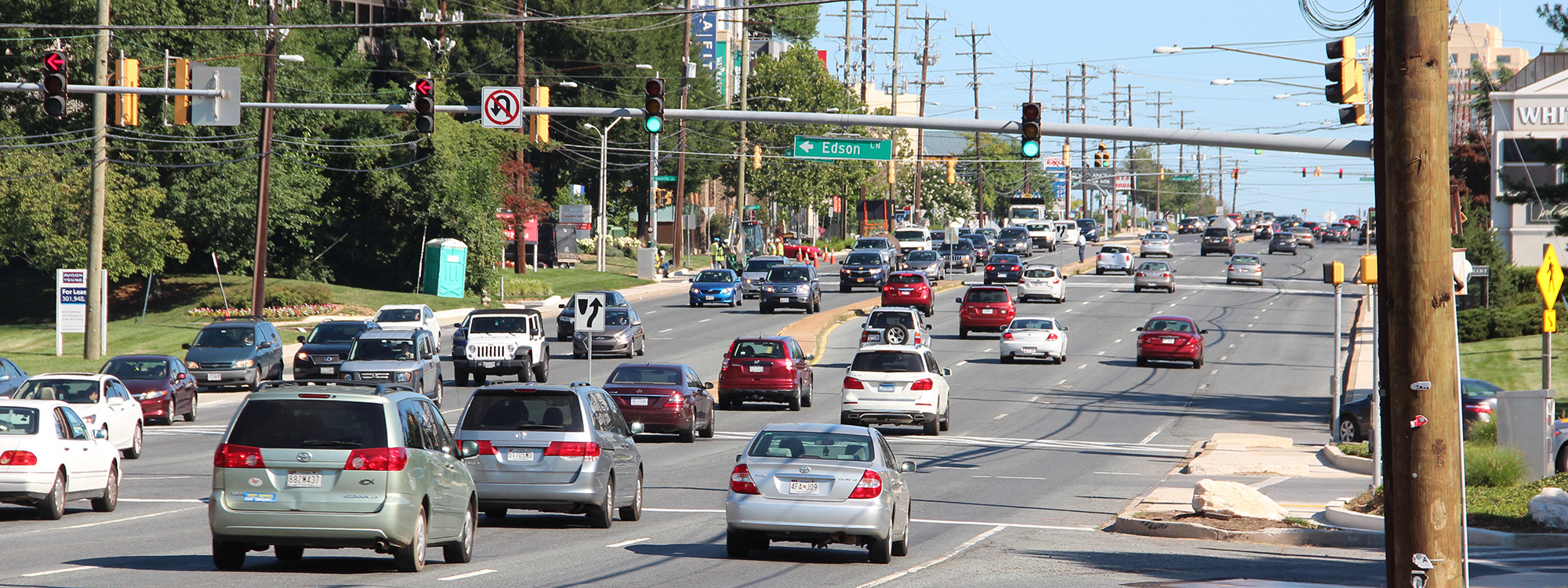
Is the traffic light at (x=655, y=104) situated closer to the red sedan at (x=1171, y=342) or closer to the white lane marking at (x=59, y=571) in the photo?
the white lane marking at (x=59, y=571)

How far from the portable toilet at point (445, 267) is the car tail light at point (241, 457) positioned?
167 ft

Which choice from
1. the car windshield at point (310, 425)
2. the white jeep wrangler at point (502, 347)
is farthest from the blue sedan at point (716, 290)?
the car windshield at point (310, 425)

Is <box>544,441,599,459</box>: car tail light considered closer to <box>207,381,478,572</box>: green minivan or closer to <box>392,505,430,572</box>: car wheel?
<box>392,505,430,572</box>: car wheel

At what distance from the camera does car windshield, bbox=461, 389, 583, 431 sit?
16.7m

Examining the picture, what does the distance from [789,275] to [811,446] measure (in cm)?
4256

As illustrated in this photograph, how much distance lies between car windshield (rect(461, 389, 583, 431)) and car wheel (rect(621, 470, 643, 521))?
1910 millimetres

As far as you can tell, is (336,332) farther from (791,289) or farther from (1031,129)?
(791,289)

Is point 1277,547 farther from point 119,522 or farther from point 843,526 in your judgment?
point 119,522

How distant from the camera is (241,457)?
12.7 metres

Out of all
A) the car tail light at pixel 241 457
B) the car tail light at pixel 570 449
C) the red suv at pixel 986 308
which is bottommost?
the car tail light at pixel 570 449

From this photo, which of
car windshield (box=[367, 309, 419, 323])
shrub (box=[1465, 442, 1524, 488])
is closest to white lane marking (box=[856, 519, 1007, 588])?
shrub (box=[1465, 442, 1524, 488])

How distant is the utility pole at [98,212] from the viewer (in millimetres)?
38062

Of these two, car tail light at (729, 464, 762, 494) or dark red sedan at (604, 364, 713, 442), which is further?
dark red sedan at (604, 364, 713, 442)

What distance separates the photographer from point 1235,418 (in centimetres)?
3572
